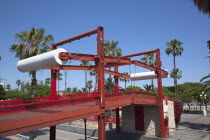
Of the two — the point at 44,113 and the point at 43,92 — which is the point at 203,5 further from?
the point at 43,92

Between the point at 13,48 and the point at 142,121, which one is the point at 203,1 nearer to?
the point at 142,121

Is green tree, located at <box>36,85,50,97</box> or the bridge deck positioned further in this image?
green tree, located at <box>36,85,50,97</box>

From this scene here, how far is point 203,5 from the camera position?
17.3 meters

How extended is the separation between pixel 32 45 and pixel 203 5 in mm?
17450

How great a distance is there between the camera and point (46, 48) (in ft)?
70.2

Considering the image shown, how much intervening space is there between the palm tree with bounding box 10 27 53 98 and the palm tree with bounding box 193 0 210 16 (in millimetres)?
15587

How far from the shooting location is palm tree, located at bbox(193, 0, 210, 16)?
17.1 meters

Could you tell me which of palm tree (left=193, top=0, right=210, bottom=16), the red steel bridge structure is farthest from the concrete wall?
palm tree (left=193, top=0, right=210, bottom=16)

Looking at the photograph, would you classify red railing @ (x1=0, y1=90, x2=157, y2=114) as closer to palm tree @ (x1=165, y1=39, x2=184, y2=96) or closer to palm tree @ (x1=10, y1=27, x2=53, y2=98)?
palm tree @ (x1=10, y1=27, x2=53, y2=98)

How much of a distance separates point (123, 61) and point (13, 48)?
12.7 metres

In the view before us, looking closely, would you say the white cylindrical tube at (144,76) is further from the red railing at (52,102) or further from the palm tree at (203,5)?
the palm tree at (203,5)

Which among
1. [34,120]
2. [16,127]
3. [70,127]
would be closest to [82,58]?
[34,120]

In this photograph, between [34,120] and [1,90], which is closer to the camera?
[34,120]

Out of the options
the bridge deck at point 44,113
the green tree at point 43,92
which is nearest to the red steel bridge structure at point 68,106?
the bridge deck at point 44,113
